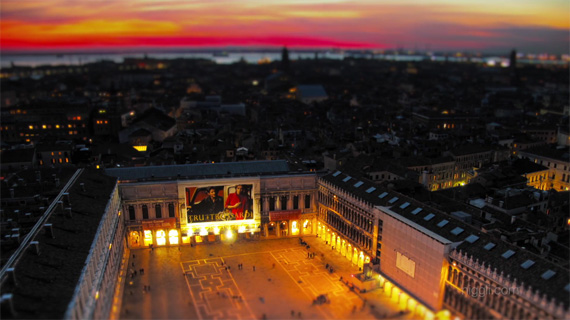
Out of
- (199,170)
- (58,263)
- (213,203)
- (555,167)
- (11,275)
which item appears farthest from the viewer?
(555,167)

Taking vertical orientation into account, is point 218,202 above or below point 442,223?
below

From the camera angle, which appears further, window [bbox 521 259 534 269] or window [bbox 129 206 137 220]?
window [bbox 129 206 137 220]

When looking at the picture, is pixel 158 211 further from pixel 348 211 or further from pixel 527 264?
pixel 527 264

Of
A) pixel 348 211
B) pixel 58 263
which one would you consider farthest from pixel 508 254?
pixel 58 263

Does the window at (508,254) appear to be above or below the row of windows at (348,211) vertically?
above

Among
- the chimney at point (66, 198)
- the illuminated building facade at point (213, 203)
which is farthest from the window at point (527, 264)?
the chimney at point (66, 198)

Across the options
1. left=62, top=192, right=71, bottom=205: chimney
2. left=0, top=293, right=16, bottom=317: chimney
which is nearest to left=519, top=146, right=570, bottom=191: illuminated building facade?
left=62, top=192, right=71, bottom=205: chimney

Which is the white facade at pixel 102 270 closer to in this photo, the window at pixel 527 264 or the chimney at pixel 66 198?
the chimney at pixel 66 198

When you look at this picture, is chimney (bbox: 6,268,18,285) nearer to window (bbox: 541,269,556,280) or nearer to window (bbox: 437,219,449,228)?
window (bbox: 437,219,449,228)

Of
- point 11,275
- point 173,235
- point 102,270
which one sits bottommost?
point 173,235
